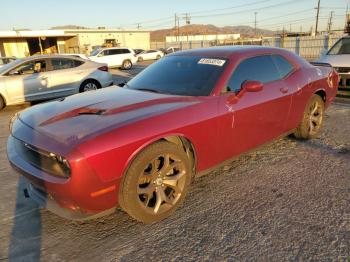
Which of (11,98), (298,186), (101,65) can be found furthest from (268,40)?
(298,186)

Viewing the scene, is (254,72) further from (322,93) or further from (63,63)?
(63,63)

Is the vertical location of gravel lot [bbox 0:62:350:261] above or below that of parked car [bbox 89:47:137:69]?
below

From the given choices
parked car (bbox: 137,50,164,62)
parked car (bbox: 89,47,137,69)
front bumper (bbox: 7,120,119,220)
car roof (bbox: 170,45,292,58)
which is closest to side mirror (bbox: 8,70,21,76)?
car roof (bbox: 170,45,292,58)

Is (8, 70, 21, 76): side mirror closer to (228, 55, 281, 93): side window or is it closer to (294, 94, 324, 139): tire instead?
(228, 55, 281, 93): side window

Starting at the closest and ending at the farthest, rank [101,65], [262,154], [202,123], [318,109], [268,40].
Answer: [202,123] → [262,154] → [318,109] → [101,65] → [268,40]

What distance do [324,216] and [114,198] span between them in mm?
1946

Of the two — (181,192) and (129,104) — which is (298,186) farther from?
(129,104)

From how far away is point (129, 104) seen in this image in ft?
10.3

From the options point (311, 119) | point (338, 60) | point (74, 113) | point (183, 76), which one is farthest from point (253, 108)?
point (338, 60)

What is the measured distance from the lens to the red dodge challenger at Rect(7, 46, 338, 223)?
247cm

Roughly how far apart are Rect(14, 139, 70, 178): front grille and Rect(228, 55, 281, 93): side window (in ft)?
6.52

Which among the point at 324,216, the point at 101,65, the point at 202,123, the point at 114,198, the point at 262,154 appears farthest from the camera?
the point at 101,65

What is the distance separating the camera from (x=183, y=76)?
377 cm

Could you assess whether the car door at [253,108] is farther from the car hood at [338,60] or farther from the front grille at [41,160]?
the car hood at [338,60]
